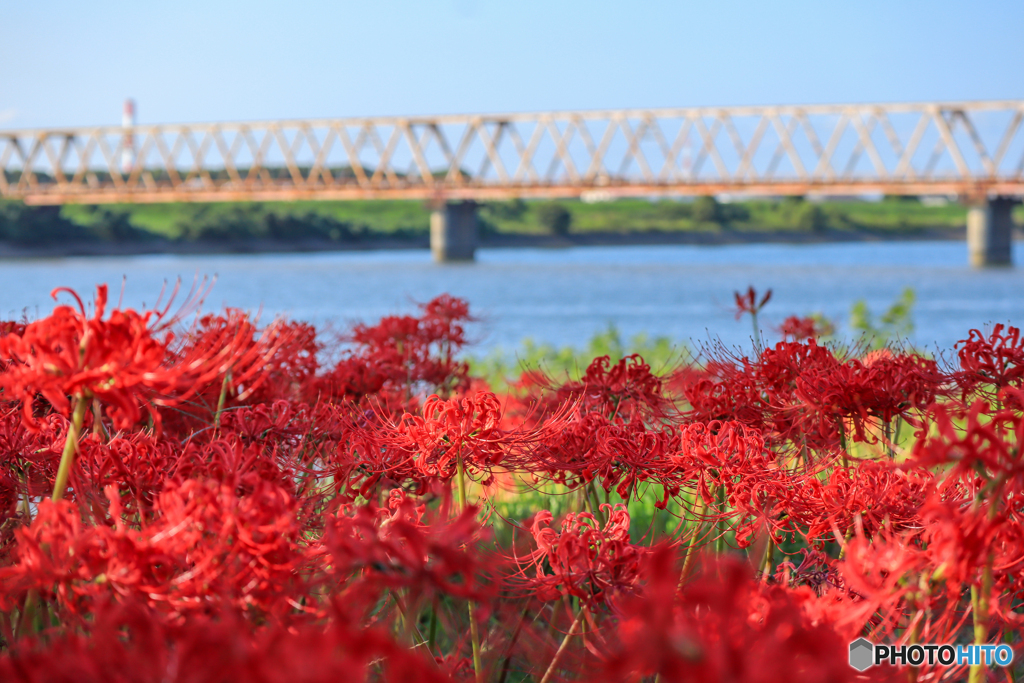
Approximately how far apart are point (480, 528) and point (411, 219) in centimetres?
6493

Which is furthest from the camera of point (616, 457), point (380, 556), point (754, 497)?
point (616, 457)

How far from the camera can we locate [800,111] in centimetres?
4291

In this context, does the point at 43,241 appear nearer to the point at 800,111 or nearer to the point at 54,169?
the point at 54,169

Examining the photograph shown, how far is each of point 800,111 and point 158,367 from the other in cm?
4460

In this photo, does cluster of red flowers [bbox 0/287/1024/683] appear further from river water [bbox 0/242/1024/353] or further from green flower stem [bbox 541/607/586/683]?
river water [bbox 0/242/1024/353]

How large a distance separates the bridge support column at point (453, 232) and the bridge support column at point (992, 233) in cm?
1990

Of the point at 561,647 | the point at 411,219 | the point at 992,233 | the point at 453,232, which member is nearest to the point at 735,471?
the point at 561,647

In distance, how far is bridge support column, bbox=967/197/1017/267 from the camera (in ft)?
118

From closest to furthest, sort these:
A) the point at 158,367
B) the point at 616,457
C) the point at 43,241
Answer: the point at 158,367 → the point at 616,457 → the point at 43,241

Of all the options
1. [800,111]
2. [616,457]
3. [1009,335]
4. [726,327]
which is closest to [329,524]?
[616,457]

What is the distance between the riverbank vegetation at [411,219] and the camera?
149 ft

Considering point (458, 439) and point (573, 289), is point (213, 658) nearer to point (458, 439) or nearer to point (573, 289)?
point (458, 439)

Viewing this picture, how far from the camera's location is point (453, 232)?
41.6 m

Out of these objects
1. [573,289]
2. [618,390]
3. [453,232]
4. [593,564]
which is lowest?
[593,564]
